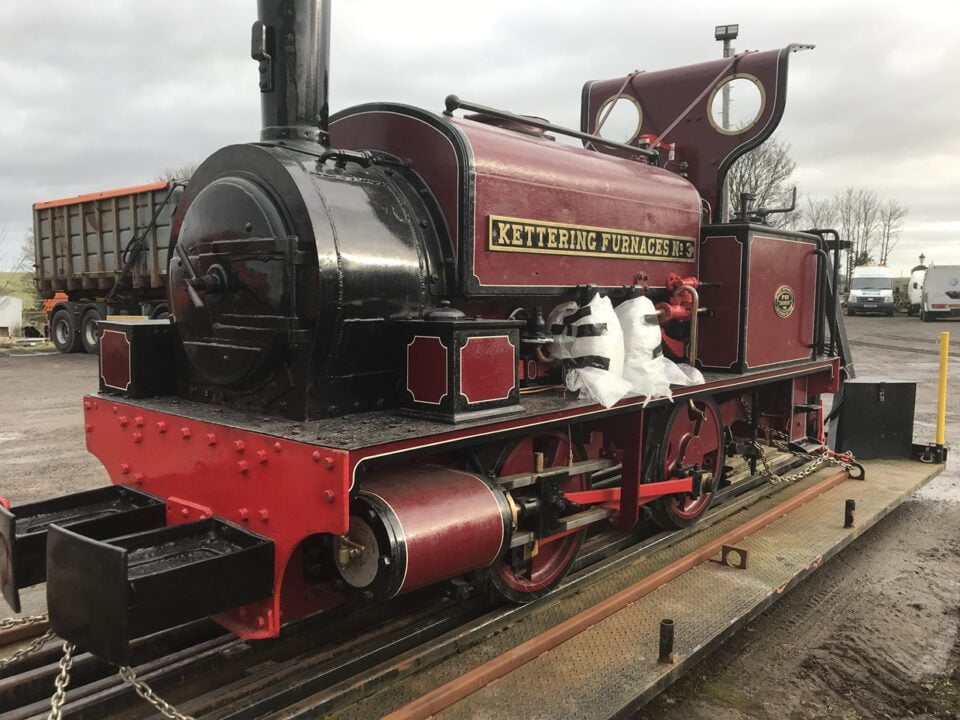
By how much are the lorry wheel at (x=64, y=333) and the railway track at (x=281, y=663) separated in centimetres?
1517

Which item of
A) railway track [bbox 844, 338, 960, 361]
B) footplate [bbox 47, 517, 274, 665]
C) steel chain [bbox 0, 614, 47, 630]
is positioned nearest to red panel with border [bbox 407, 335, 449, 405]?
footplate [bbox 47, 517, 274, 665]

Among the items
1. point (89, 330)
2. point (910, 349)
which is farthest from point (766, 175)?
point (89, 330)

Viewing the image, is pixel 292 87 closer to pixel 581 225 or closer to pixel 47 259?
pixel 581 225

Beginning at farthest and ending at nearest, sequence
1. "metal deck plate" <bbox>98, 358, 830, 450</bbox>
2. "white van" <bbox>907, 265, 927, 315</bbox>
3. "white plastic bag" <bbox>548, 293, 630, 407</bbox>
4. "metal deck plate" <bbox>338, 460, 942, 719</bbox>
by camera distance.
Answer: "white van" <bbox>907, 265, 927, 315</bbox>
"white plastic bag" <bbox>548, 293, 630, 407</bbox>
"metal deck plate" <bbox>338, 460, 942, 719</bbox>
"metal deck plate" <bbox>98, 358, 830, 450</bbox>

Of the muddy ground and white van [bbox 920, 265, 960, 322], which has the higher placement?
A: white van [bbox 920, 265, 960, 322]

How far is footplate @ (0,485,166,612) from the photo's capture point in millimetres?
2504

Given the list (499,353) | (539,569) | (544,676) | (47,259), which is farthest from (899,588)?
(47,259)

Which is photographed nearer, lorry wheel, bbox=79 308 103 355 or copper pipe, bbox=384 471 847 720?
copper pipe, bbox=384 471 847 720

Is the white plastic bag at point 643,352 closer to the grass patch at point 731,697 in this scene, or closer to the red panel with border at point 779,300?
the red panel with border at point 779,300

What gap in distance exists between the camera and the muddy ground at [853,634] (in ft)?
9.80

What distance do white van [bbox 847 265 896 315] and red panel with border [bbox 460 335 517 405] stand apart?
35.0 metres

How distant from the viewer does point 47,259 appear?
1633 centimetres

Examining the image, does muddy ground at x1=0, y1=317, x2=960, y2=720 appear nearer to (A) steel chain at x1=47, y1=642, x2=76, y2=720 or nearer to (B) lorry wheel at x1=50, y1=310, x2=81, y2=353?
(A) steel chain at x1=47, y1=642, x2=76, y2=720

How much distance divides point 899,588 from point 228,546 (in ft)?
11.6
